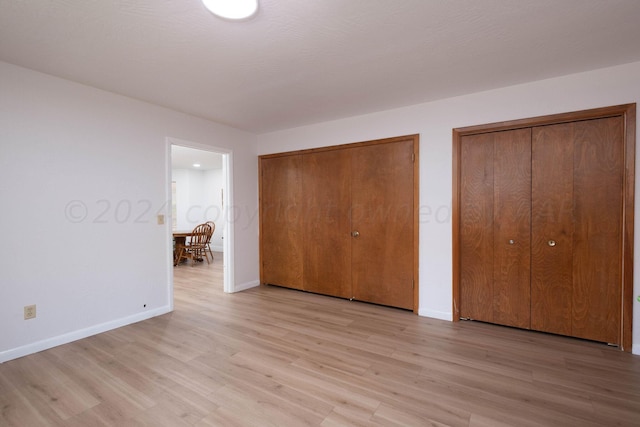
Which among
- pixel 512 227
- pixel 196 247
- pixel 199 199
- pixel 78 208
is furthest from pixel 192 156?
pixel 512 227

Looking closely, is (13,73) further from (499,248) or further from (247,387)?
(499,248)

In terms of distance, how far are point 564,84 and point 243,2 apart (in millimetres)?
2749

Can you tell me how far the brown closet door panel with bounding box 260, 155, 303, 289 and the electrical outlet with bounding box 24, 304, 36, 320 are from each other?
2673 mm

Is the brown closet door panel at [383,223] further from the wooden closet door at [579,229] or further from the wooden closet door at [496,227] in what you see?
the wooden closet door at [579,229]

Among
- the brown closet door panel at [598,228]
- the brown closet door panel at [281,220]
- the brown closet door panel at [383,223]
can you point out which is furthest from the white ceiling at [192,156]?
the brown closet door panel at [598,228]

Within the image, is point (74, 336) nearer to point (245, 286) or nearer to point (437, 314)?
point (245, 286)

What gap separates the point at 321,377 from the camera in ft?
7.04

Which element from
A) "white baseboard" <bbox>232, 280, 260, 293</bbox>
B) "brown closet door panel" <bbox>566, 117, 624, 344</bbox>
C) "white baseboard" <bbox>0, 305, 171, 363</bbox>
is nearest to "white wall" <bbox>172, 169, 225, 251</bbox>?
"white baseboard" <bbox>232, 280, 260, 293</bbox>

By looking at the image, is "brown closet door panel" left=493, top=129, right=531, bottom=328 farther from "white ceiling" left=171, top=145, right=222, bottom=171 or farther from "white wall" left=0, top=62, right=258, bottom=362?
"white ceiling" left=171, top=145, right=222, bottom=171

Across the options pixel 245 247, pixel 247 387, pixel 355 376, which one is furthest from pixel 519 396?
pixel 245 247

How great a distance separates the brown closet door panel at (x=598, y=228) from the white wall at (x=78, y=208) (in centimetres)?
411

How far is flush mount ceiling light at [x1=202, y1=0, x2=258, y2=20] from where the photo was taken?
163 centimetres

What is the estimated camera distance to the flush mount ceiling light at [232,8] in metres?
1.63

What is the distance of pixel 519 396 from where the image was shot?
6.24 ft
